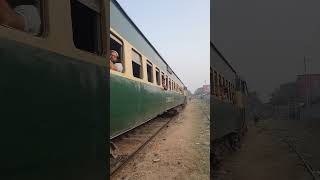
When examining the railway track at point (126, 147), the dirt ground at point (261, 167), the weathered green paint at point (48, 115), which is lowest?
the dirt ground at point (261, 167)

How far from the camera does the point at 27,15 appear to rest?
3.02 metres

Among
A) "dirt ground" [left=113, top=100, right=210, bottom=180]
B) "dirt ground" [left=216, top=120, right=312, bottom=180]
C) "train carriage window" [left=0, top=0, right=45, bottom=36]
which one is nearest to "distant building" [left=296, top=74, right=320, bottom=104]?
"dirt ground" [left=216, top=120, right=312, bottom=180]

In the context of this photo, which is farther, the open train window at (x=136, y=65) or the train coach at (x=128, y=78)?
the open train window at (x=136, y=65)

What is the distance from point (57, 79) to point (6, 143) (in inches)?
28.9

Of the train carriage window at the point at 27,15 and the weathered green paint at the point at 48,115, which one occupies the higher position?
the train carriage window at the point at 27,15

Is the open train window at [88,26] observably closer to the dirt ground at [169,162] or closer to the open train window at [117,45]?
the open train window at [117,45]

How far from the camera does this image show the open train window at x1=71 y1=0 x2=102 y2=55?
13.8 ft

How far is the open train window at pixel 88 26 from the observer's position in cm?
420

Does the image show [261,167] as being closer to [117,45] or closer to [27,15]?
[117,45]

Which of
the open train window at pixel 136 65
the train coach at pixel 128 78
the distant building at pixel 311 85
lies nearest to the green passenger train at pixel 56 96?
the train coach at pixel 128 78

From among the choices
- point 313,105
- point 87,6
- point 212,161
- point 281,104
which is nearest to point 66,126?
point 87,6

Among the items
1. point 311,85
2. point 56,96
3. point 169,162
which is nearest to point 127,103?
point 169,162

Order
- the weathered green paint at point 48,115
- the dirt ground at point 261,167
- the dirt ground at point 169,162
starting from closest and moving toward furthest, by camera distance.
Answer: the weathered green paint at point 48,115 < the dirt ground at point 169,162 < the dirt ground at point 261,167

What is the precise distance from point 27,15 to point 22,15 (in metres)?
0.05
